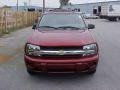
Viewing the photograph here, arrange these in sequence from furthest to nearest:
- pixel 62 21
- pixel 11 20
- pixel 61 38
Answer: pixel 11 20 < pixel 62 21 < pixel 61 38

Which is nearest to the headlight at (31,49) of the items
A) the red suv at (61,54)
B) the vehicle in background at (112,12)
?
the red suv at (61,54)

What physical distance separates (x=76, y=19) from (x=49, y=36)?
1681 millimetres

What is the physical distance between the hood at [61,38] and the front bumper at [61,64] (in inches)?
14.8

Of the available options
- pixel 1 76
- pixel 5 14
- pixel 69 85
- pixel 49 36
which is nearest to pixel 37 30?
pixel 49 36

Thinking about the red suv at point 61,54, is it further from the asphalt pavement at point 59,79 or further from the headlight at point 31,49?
the asphalt pavement at point 59,79

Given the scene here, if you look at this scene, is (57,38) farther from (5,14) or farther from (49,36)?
(5,14)

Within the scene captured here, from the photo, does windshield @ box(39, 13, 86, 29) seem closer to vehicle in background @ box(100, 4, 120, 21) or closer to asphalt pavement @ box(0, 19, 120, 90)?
asphalt pavement @ box(0, 19, 120, 90)

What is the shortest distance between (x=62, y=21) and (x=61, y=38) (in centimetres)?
163

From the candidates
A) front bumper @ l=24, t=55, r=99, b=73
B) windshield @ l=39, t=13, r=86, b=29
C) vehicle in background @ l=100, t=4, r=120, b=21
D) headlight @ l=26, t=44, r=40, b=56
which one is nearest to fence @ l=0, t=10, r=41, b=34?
windshield @ l=39, t=13, r=86, b=29

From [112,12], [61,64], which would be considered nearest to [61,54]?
[61,64]

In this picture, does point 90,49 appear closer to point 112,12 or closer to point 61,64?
point 61,64

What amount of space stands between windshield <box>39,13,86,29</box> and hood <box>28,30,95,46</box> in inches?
22.9

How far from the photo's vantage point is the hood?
271 inches

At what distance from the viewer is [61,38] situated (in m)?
7.14
